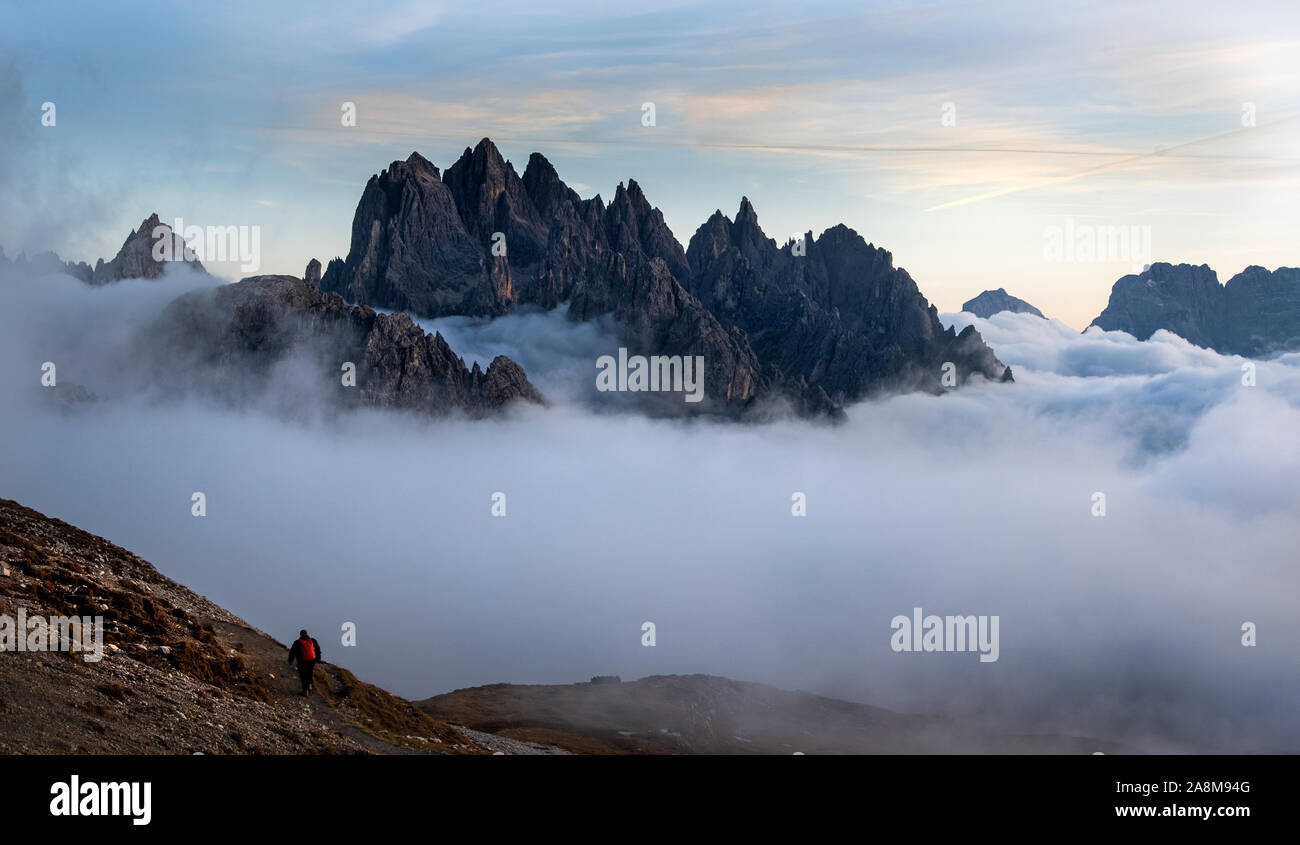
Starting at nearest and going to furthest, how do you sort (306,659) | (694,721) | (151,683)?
(151,683) → (306,659) → (694,721)

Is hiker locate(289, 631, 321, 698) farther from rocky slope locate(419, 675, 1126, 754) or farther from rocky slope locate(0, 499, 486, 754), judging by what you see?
rocky slope locate(419, 675, 1126, 754)

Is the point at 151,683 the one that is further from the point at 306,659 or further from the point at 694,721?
the point at 694,721

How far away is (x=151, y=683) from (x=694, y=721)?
406 ft

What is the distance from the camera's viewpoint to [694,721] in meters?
155

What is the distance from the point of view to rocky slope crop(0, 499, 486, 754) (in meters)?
35.0

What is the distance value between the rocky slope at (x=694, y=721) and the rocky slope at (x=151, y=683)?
66.3 m

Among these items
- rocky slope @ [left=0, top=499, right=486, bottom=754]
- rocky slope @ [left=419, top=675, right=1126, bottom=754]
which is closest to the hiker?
rocky slope @ [left=0, top=499, right=486, bottom=754]

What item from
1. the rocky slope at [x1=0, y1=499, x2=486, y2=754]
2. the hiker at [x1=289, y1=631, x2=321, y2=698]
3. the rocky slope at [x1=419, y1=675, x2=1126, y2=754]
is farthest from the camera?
the rocky slope at [x1=419, y1=675, x2=1126, y2=754]

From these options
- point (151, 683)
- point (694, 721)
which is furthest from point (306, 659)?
point (694, 721)

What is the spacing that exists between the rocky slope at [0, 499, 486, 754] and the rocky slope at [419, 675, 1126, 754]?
6625 cm

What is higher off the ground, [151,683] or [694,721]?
[151,683]

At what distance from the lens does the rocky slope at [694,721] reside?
453 feet
